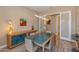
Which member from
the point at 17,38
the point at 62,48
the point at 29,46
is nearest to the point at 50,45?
the point at 62,48

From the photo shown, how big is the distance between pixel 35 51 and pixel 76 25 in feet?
2.52

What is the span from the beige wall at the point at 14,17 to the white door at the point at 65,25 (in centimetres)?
43

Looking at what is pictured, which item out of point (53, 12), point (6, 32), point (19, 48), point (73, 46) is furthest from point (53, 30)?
point (6, 32)

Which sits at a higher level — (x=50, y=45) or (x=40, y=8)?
(x=40, y=8)

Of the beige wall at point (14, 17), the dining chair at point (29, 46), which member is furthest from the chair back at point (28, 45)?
the beige wall at point (14, 17)

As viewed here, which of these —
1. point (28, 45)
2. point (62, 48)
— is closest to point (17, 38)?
point (28, 45)

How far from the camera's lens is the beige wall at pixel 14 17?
1.48 metres

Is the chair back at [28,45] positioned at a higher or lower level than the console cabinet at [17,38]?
lower

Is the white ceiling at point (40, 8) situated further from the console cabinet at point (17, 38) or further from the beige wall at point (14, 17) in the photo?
the console cabinet at point (17, 38)

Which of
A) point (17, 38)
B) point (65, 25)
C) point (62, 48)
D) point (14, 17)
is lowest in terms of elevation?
point (62, 48)

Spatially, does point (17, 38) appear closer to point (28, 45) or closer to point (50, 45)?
point (28, 45)

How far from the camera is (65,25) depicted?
5.11 feet

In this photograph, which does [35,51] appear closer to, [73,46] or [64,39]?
[64,39]

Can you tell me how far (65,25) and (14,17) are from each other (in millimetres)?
826
